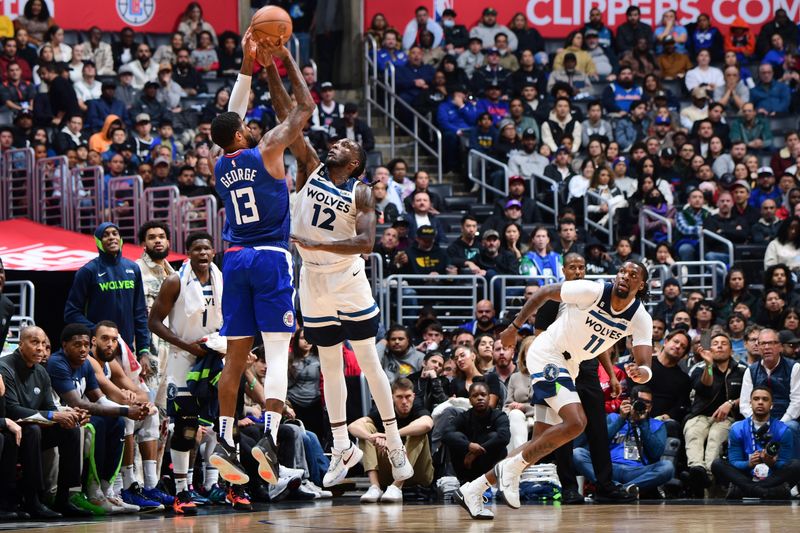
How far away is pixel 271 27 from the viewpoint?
8680 mm

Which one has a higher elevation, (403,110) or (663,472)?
(403,110)

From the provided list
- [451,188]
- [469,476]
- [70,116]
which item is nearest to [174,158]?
[70,116]

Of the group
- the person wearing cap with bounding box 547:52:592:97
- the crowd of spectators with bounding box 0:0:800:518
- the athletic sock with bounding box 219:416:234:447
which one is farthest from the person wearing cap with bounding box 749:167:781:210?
the athletic sock with bounding box 219:416:234:447

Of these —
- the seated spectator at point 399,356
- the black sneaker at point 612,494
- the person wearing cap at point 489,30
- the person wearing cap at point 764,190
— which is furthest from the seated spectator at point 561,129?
the black sneaker at point 612,494

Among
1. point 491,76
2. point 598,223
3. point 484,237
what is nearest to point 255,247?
point 484,237

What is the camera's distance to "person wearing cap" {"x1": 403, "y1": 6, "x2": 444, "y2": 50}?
21641 mm

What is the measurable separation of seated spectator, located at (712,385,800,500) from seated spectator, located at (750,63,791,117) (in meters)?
10.4

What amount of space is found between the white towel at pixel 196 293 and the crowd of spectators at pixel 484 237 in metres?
0.27

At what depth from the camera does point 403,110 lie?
20922 millimetres

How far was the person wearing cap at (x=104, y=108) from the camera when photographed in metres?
18.5

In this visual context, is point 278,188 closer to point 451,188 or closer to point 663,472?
point 663,472

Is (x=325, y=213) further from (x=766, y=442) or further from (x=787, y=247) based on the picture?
(x=787, y=247)

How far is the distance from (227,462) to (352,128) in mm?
11161

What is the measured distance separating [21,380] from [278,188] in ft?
9.20
